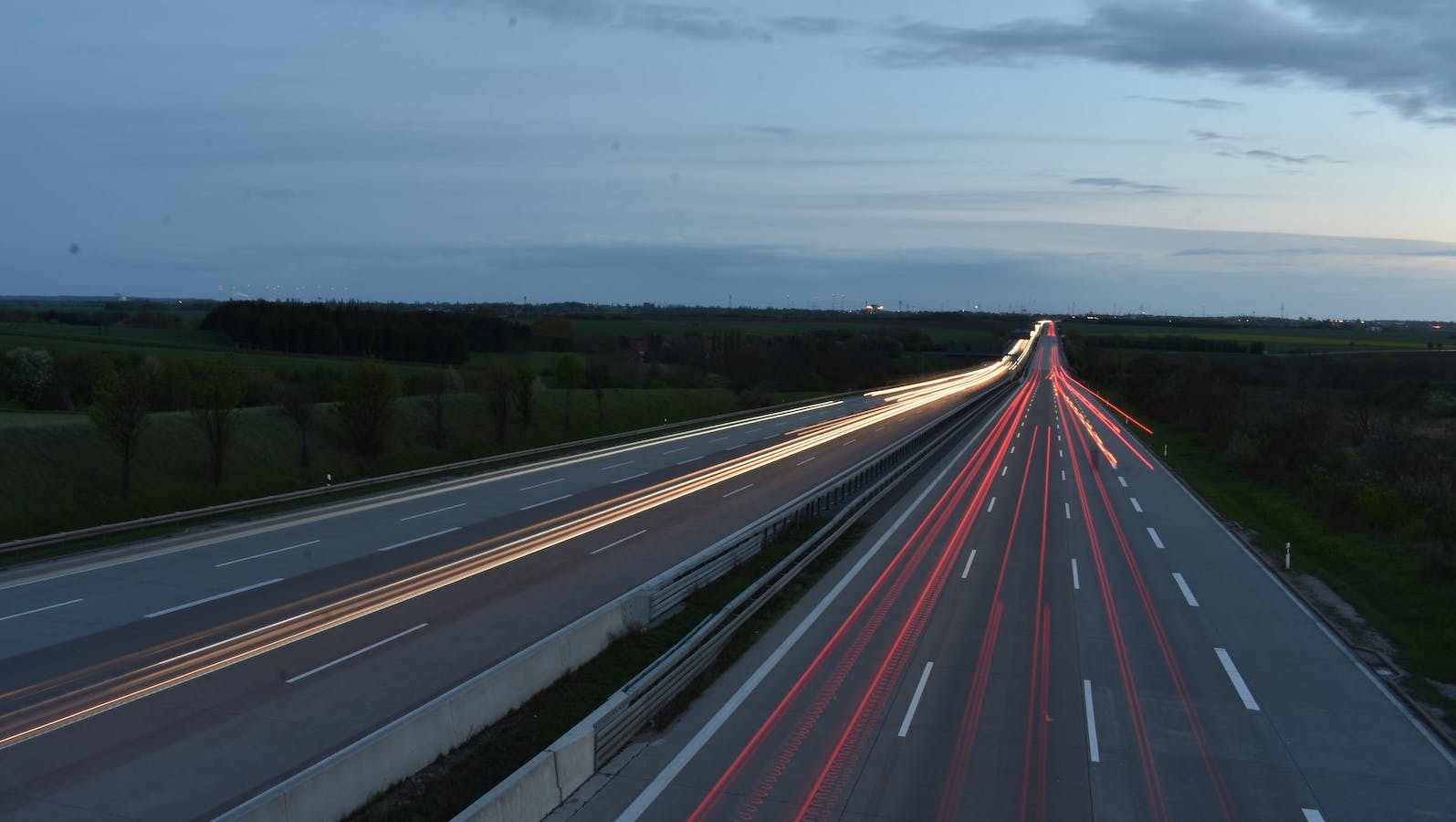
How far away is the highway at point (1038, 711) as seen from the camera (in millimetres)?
11008

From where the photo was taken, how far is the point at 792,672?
15062 millimetres

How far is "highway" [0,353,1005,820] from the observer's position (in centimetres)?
1109

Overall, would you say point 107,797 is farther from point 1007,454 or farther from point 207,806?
point 1007,454

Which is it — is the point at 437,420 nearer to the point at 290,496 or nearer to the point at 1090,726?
the point at 290,496

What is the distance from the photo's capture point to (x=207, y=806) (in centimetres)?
999

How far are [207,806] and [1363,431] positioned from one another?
50378mm

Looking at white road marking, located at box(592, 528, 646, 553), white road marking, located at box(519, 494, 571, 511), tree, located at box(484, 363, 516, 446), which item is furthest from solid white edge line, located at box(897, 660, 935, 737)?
tree, located at box(484, 363, 516, 446)

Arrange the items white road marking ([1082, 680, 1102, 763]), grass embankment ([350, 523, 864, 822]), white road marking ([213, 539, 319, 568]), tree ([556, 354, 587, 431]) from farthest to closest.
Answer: tree ([556, 354, 587, 431])
white road marking ([213, 539, 319, 568])
white road marking ([1082, 680, 1102, 763])
grass embankment ([350, 523, 864, 822])

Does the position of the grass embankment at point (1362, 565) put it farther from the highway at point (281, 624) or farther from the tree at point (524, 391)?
the tree at point (524, 391)

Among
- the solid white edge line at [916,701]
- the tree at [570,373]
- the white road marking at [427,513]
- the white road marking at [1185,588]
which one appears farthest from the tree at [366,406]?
the solid white edge line at [916,701]

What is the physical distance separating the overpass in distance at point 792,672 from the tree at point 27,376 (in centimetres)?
2909

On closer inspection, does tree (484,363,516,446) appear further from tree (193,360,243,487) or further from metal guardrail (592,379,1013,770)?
metal guardrail (592,379,1013,770)

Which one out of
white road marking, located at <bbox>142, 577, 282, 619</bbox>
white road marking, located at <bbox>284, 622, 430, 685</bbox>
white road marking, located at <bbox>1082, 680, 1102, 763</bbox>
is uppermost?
white road marking, located at <bbox>284, 622, 430, 685</bbox>

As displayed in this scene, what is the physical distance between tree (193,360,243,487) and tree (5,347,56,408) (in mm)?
17788
